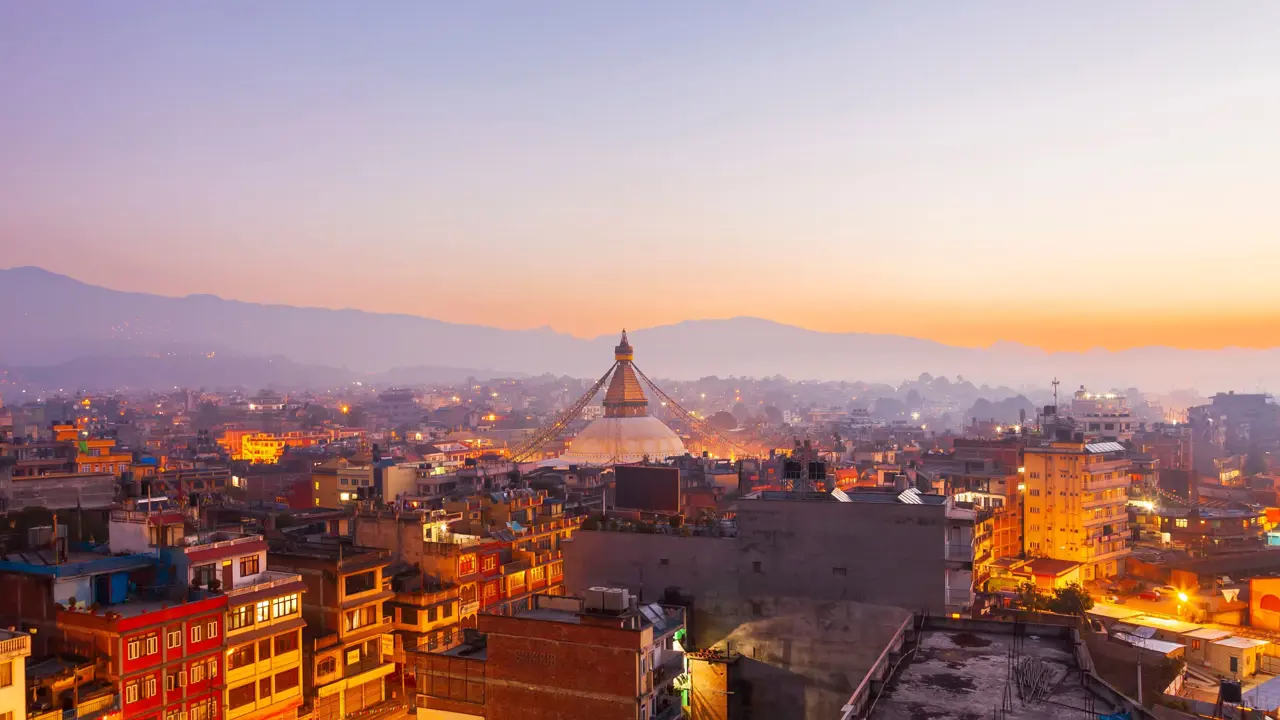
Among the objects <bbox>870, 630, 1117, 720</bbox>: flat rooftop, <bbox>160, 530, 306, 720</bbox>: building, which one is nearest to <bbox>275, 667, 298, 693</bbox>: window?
<bbox>160, 530, 306, 720</bbox>: building

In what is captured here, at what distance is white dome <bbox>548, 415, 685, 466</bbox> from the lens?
113 metres

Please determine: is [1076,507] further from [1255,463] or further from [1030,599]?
[1255,463]

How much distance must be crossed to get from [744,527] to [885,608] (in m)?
4.88

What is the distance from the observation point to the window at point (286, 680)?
29594 mm

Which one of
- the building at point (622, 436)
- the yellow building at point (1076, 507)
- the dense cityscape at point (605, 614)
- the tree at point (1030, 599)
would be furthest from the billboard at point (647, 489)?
the building at point (622, 436)

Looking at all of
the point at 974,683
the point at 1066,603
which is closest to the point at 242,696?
the point at 974,683

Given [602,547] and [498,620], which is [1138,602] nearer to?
[602,547]

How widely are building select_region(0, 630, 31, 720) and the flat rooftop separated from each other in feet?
60.8

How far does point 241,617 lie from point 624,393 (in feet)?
336

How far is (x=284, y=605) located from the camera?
30.1 meters

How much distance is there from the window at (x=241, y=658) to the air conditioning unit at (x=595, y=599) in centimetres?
1069

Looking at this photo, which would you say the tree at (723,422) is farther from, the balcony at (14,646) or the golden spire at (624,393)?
the balcony at (14,646)

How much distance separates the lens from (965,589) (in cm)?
2861

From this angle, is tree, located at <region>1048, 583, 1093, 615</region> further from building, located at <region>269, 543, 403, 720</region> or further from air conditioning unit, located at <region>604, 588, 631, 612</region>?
building, located at <region>269, 543, 403, 720</region>
